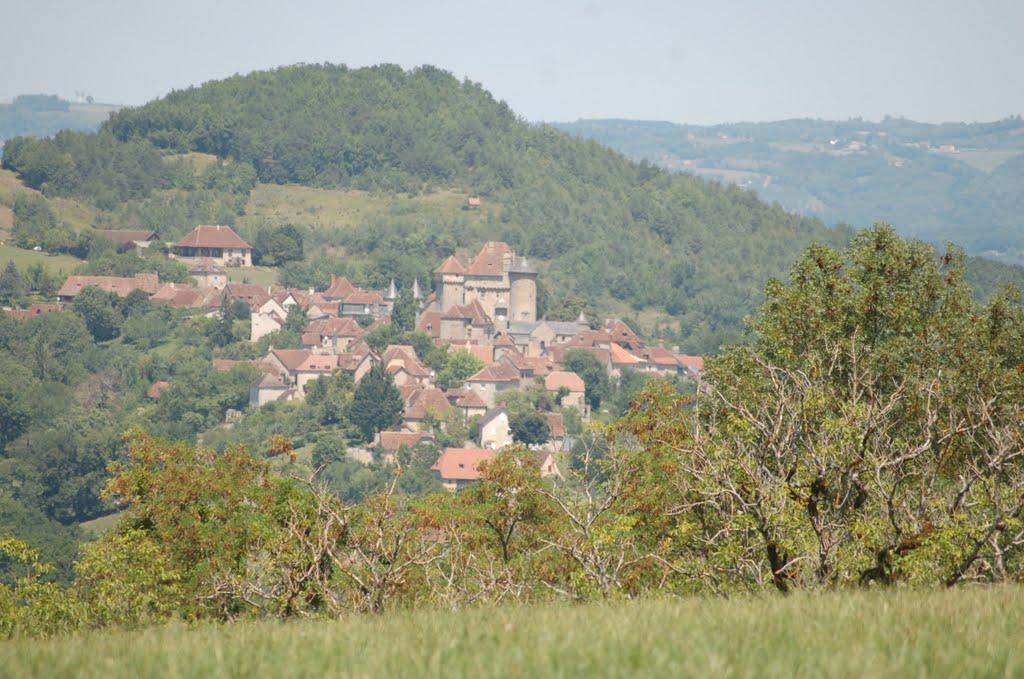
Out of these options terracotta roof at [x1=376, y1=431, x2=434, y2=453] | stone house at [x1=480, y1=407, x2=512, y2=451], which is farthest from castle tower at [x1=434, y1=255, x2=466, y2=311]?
terracotta roof at [x1=376, y1=431, x2=434, y2=453]

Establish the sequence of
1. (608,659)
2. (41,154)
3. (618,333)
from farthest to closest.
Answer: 1. (41,154)
2. (618,333)
3. (608,659)

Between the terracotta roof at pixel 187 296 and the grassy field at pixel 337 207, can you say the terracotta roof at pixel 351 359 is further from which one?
the grassy field at pixel 337 207

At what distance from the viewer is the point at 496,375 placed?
113m

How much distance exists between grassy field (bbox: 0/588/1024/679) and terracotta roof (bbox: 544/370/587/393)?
4024 inches

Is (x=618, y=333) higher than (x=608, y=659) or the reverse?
the reverse

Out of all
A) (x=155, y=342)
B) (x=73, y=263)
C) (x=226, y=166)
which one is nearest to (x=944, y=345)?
(x=155, y=342)

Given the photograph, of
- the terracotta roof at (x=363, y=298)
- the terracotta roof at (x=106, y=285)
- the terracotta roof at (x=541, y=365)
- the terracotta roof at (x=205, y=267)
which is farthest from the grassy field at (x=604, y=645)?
the terracotta roof at (x=205, y=267)

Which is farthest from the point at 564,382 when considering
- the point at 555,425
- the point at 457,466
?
the point at 457,466

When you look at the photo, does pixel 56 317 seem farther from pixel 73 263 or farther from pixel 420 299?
pixel 420 299

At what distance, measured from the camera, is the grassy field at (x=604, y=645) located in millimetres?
9578

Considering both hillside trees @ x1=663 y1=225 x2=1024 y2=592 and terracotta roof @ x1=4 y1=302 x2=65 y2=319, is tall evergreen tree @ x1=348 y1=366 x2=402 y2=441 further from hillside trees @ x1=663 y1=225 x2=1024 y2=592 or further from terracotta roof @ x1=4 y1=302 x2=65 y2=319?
hillside trees @ x1=663 y1=225 x2=1024 y2=592

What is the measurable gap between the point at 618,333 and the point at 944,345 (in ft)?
366

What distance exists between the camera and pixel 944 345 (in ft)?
82.5

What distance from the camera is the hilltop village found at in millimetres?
106188
